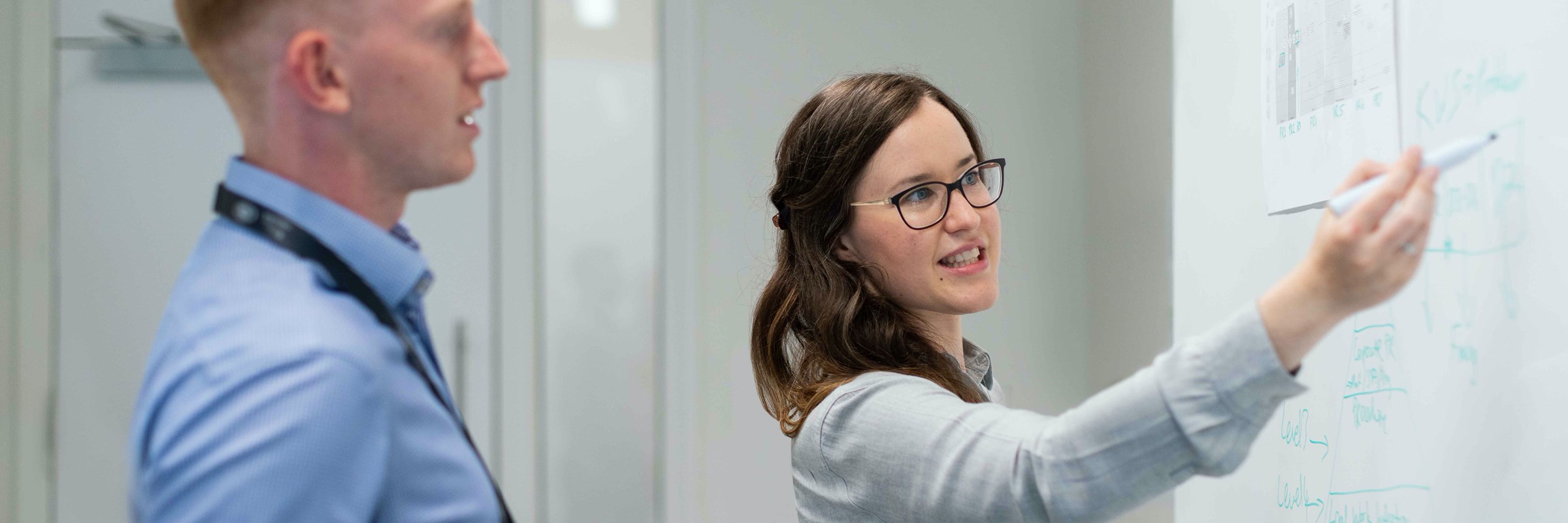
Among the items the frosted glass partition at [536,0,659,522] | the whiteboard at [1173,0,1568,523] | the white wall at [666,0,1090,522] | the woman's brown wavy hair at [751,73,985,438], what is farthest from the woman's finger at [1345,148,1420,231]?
the frosted glass partition at [536,0,659,522]

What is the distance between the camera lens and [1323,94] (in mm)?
992

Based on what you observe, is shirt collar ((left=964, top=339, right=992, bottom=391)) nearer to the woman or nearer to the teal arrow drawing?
the woman

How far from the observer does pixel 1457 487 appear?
2.82ft

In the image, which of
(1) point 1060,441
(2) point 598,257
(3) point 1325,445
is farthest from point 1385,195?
(2) point 598,257

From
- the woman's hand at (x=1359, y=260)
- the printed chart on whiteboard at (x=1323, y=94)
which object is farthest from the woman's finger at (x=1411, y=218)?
the printed chart on whiteboard at (x=1323, y=94)

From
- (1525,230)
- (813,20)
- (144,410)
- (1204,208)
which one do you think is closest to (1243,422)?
(1525,230)

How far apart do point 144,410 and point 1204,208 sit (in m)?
1.17

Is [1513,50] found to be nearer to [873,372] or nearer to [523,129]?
[873,372]

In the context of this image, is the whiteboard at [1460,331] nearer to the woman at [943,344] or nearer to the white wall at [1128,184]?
the woman at [943,344]

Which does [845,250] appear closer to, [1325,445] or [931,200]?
[931,200]

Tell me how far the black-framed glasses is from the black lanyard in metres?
0.55

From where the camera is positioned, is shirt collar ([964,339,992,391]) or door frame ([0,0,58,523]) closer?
shirt collar ([964,339,992,391])

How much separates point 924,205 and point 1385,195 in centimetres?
50

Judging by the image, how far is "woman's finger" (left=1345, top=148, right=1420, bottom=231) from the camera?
23.9 inches
